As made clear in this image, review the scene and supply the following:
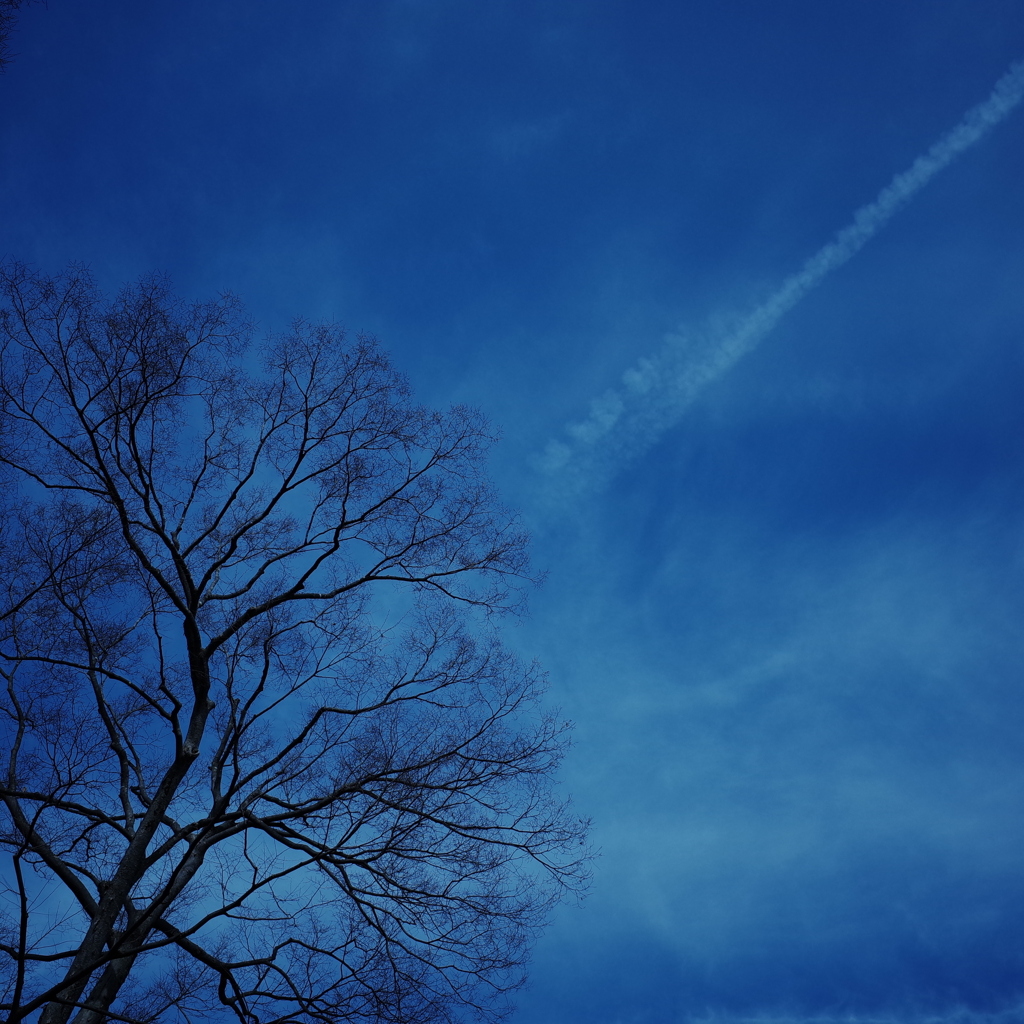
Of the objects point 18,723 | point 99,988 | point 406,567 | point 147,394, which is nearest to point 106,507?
point 147,394

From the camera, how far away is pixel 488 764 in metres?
11.4

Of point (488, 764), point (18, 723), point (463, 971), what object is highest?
point (18, 723)

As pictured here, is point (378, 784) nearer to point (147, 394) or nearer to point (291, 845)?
point (291, 845)

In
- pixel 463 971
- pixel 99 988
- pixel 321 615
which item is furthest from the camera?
pixel 321 615

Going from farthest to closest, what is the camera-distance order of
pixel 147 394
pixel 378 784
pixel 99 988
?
pixel 147 394
pixel 378 784
pixel 99 988

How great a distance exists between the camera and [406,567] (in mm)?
12992

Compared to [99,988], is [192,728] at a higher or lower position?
higher

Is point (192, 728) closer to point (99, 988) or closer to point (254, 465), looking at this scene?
point (99, 988)

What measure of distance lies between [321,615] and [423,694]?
2.09 meters

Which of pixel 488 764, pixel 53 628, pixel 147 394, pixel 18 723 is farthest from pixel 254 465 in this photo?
pixel 488 764

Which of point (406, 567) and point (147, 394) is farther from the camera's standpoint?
point (406, 567)

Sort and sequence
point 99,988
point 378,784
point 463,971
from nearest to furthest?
point 99,988 → point 463,971 → point 378,784

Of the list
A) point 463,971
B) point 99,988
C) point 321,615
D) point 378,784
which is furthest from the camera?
point 321,615

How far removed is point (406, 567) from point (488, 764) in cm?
334
